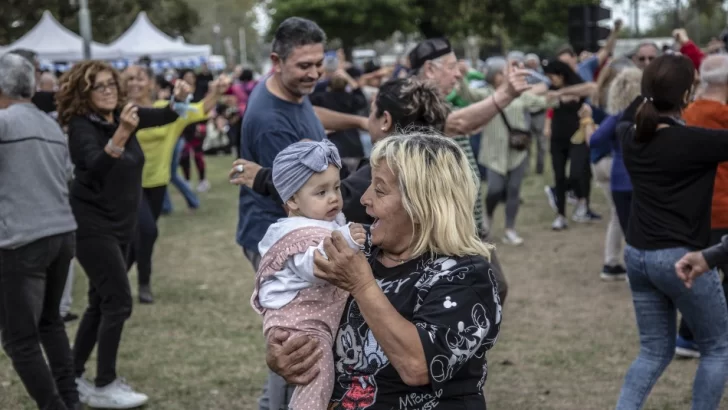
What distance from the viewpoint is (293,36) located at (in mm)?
4707

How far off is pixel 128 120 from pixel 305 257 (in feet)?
8.63

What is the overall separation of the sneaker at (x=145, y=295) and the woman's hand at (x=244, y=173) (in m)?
4.77

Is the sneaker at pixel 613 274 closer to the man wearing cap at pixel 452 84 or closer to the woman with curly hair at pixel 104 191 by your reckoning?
the man wearing cap at pixel 452 84

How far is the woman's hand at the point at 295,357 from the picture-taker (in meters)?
2.84

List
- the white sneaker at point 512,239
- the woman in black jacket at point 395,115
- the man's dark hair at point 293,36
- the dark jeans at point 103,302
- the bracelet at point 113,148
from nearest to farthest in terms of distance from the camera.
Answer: the woman in black jacket at point 395,115, the man's dark hair at point 293,36, the bracelet at point 113,148, the dark jeans at point 103,302, the white sneaker at point 512,239

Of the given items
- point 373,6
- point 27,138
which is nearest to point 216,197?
point 27,138

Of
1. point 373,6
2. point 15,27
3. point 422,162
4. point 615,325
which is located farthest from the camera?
point 373,6

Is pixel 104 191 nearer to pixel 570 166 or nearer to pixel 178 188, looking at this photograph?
pixel 570 166

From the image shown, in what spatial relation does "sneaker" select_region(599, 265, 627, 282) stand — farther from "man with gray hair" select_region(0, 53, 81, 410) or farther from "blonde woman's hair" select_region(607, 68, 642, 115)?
"man with gray hair" select_region(0, 53, 81, 410)

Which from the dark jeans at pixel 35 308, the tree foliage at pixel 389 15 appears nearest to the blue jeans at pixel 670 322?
the dark jeans at pixel 35 308

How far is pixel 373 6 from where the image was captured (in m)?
48.1

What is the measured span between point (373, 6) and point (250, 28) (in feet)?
254

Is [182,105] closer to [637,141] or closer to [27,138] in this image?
[27,138]

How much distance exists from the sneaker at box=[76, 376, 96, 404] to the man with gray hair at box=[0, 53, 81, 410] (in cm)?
63
